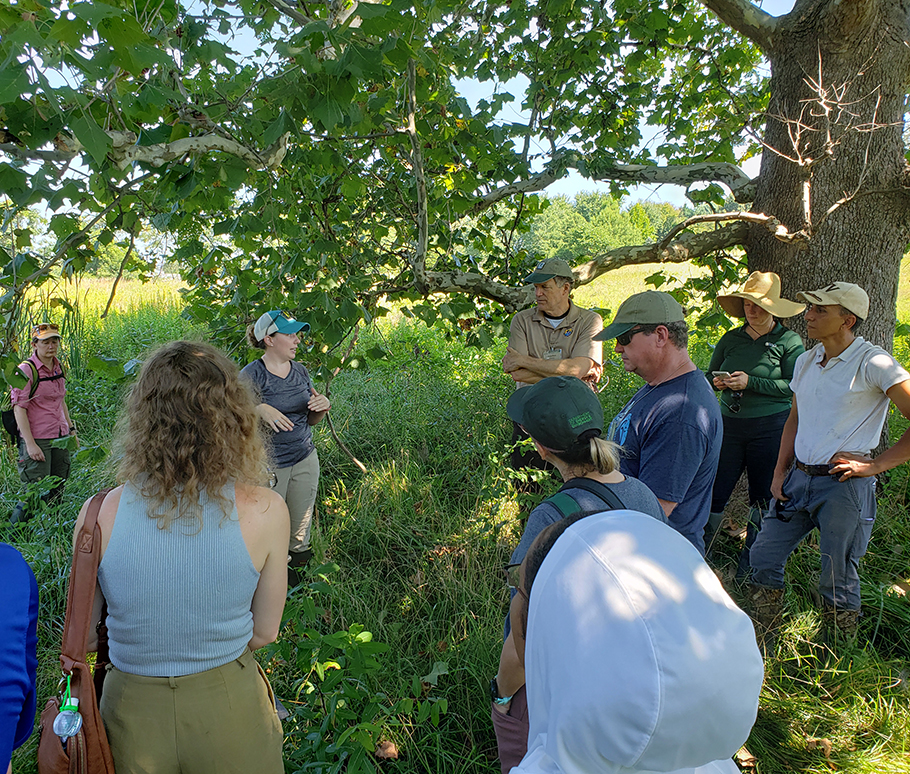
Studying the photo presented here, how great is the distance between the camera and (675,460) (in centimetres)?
217

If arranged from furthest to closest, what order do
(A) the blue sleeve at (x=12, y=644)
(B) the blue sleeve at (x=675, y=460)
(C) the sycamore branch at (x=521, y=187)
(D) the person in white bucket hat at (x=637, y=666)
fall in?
(C) the sycamore branch at (x=521, y=187), (B) the blue sleeve at (x=675, y=460), (A) the blue sleeve at (x=12, y=644), (D) the person in white bucket hat at (x=637, y=666)

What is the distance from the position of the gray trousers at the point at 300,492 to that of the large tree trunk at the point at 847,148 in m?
3.35

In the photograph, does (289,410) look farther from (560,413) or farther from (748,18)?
(748,18)

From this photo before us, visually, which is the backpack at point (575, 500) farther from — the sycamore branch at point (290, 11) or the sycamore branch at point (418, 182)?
the sycamore branch at point (290, 11)

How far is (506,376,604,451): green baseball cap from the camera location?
167 centimetres

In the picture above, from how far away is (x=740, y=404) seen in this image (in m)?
3.60

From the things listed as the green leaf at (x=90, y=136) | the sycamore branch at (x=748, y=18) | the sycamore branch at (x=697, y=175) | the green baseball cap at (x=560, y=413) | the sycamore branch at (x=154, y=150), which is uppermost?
the sycamore branch at (x=748, y=18)

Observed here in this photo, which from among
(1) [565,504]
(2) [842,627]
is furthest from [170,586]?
(2) [842,627]

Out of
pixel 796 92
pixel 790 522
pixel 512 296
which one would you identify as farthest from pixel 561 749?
pixel 796 92

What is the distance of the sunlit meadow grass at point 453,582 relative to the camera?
2488 mm

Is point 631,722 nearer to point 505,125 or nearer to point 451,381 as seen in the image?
point 505,125

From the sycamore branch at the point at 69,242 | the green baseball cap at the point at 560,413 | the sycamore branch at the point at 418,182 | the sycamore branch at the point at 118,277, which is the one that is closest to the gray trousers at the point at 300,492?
the sycamore branch at the point at 418,182

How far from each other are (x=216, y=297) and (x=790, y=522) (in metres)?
4.27

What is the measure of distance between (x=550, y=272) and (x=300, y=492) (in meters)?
2.12
